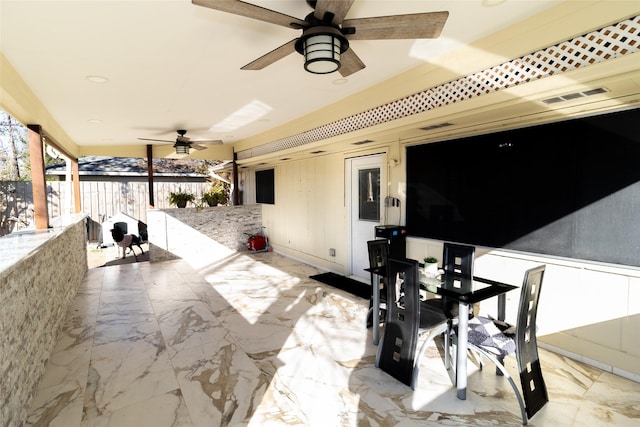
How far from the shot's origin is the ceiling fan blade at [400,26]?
186cm

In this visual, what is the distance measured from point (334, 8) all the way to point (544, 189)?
8.54 ft

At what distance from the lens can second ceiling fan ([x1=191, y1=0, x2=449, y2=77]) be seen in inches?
71.7

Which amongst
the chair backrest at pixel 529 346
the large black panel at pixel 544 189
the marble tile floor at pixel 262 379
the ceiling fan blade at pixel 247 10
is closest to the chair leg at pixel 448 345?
the marble tile floor at pixel 262 379

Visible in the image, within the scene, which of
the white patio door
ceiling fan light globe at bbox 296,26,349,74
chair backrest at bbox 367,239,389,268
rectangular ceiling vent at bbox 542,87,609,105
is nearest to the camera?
ceiling fan light globe at bbox 296,26,349,74

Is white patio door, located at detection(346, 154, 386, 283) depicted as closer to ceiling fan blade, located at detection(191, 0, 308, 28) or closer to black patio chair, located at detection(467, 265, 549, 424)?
black patio chair, located at detection(467, 265, 549, 424)

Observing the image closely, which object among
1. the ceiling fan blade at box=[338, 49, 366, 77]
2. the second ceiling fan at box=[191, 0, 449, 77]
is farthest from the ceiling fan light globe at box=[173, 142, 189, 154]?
the second ceiling fan at box=[191, 0, 449, 77]

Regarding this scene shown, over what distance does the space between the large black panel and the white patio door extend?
0.93m

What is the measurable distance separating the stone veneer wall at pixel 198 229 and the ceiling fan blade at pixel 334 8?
670 cm

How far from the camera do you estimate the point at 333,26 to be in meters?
2.00

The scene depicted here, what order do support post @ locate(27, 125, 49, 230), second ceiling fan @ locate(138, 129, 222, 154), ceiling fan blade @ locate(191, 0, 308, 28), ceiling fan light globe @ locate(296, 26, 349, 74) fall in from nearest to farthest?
ceiling fan blade @ locate(191, 0, 308, 28)
ceiling fan light globe @ locate(296, 26, 349, 74)
support post @ locate(27, 125, 49, 230)
second ceiling fan @ locate(138, 129, 222, 154)

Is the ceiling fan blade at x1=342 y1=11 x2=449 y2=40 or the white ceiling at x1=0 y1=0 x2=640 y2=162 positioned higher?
the white ceiling at x1=0 y1=0 x2=640 y2=162

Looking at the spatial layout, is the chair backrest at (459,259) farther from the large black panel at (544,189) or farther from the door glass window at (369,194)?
the door glass window at (369,194)

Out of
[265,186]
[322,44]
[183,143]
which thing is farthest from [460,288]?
[265,186]

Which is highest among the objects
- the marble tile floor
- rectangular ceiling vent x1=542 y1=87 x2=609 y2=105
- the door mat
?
rectangular ceiling vent x1=542 y1=87 x2=609 y2=105
